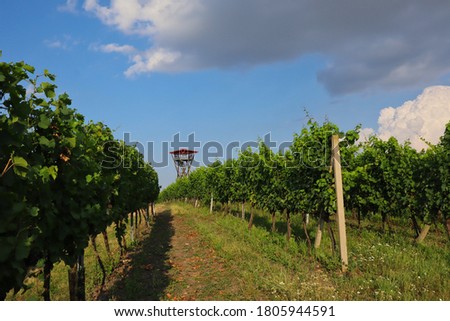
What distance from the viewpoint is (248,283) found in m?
7.75

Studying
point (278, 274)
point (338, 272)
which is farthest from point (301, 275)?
point (338, 272)

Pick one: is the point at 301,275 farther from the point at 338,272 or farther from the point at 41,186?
the point at 41,186

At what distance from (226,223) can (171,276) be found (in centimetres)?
1016

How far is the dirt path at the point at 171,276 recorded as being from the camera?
8047mm

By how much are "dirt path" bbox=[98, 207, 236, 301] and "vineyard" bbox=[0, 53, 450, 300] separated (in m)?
0.07

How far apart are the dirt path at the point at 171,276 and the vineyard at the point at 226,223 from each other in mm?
68

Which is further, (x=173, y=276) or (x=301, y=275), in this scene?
(x=173, y=276)

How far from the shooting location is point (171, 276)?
9.69 meters

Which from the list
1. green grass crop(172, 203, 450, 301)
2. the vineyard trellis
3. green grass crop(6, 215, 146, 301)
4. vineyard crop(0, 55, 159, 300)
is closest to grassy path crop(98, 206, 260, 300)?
green grass crop(6, 215, 146, 301)

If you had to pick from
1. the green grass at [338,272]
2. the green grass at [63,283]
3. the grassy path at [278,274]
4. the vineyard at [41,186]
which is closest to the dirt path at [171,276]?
the grassy path at [278,274]

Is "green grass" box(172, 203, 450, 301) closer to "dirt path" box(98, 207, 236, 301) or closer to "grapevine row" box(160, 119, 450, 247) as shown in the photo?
"dirt path" box(98, 207, 236, 301)

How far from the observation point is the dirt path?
8.05 meters

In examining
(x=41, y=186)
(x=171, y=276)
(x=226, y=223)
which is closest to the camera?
(x=41, y=186)
